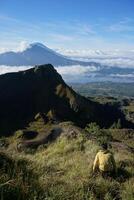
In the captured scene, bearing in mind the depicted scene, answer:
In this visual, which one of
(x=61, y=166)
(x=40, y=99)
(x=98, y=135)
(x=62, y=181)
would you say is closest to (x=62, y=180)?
(x=62, y=181)

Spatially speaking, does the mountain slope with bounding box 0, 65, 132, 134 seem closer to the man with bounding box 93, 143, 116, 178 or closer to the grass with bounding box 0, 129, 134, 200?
the grass with bounding box 0, 129, 134, 200

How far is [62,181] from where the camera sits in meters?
9.65

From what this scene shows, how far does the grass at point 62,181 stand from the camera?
740 cm

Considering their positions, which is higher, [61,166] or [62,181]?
[62,181]

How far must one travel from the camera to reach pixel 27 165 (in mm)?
10648

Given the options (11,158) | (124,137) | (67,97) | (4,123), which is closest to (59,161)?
(11,158)

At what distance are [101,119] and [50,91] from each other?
670 inches

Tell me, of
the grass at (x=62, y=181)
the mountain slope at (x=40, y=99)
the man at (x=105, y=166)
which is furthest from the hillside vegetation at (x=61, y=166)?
the mountain slope at (x=40, y=99)

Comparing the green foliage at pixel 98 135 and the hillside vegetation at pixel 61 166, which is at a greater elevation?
the hillside vegetation at pixel 61 166

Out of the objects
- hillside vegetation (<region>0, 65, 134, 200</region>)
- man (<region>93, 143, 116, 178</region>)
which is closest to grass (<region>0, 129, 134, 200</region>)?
hillside vegetation (<region>0, 65, 134, 200</region>)

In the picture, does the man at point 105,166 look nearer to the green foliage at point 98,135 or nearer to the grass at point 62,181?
the grass at point 62,181

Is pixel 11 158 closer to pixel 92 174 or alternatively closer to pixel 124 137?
pixel 92 174

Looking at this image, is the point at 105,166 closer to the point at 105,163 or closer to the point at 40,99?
the point at 105,163

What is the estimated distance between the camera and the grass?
7404 millimetres
